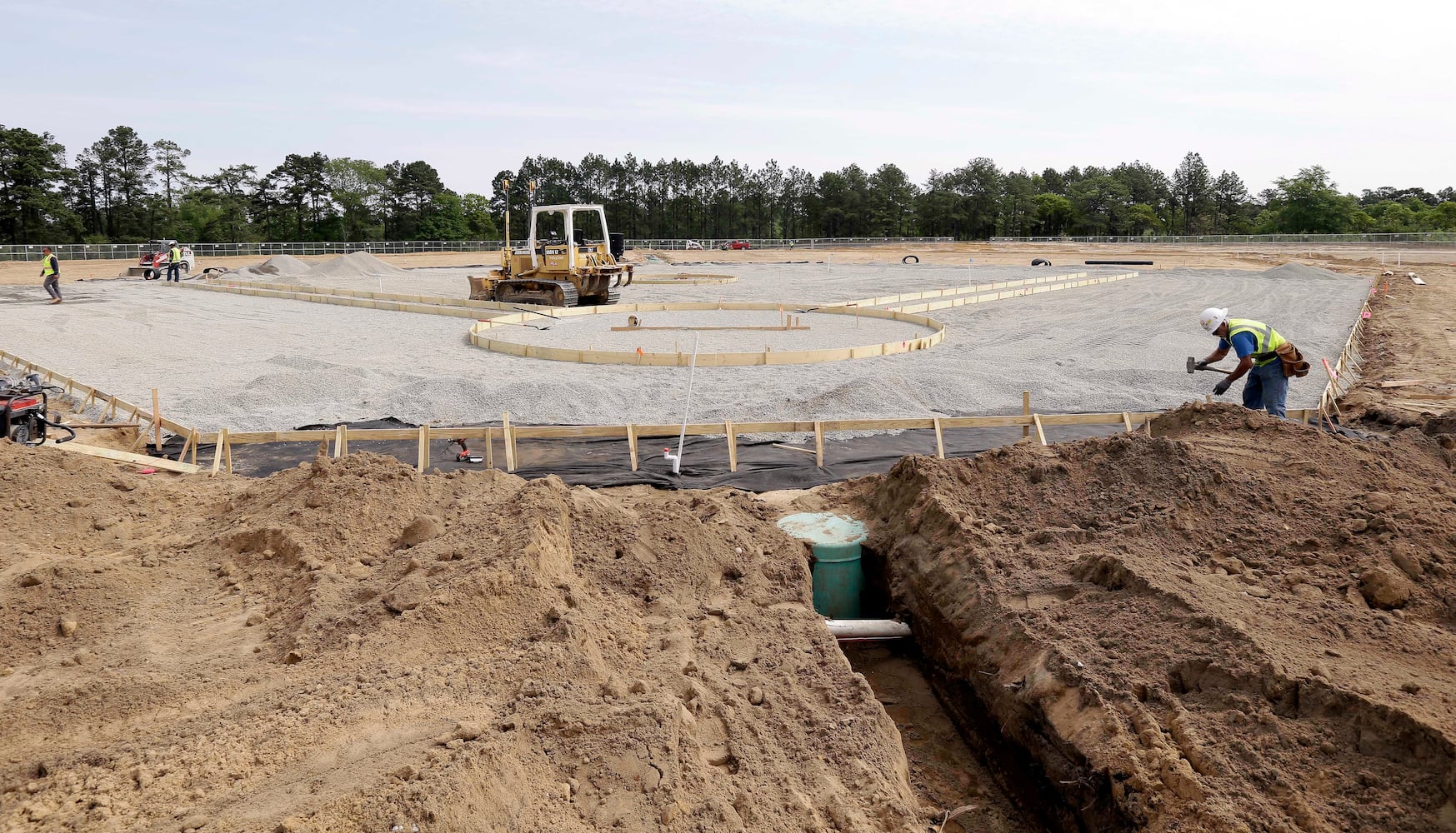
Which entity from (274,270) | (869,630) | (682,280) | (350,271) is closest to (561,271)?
(682,280)

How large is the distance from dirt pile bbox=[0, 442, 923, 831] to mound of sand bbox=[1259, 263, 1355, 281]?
3207cm

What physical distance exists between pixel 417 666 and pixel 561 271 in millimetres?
17639

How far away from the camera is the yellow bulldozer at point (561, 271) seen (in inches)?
827

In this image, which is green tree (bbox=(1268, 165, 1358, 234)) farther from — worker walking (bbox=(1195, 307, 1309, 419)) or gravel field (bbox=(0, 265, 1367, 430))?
worker walking (bbox=(1195, 307, 1309, 419))

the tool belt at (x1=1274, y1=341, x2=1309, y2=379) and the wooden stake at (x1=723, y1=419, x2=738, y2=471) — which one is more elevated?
the tool belt at (x1=1274, y1=341, x2=1309, y2=379)

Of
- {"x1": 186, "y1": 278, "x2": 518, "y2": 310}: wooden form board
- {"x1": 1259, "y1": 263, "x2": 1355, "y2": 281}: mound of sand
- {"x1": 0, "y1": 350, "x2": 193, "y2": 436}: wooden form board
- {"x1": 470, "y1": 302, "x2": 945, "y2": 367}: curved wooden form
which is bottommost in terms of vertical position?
{"x1": 0, "y1": 350, "x2": 193, "y2": 436}: wooden form board

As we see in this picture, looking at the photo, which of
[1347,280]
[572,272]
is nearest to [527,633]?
[572,272]

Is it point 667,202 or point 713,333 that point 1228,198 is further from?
point 713,333

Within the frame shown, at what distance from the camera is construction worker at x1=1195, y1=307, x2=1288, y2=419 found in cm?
815

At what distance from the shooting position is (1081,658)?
170 inches

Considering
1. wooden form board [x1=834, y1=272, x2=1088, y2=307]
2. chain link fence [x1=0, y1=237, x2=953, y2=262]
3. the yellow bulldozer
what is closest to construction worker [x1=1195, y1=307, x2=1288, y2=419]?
wooden form board [x1=834, y1=272, x2=1088, y2=307]

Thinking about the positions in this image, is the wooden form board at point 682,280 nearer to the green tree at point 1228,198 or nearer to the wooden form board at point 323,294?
the wooden form board at point 323,294

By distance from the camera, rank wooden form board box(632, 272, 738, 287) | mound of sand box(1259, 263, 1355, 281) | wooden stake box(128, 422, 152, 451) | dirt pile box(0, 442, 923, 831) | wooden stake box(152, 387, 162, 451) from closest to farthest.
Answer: dirt pile box(0, 442, 923, 831)
wooden stake box(152, 387, 162, 451)
wooden stake box(128, 422, 152, 451)
wooden form board box(632, 272, 738, 287)
mound of sand box(1259, 263, 1355, 281)

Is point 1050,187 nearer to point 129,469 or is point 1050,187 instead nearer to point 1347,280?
point 1347,280
